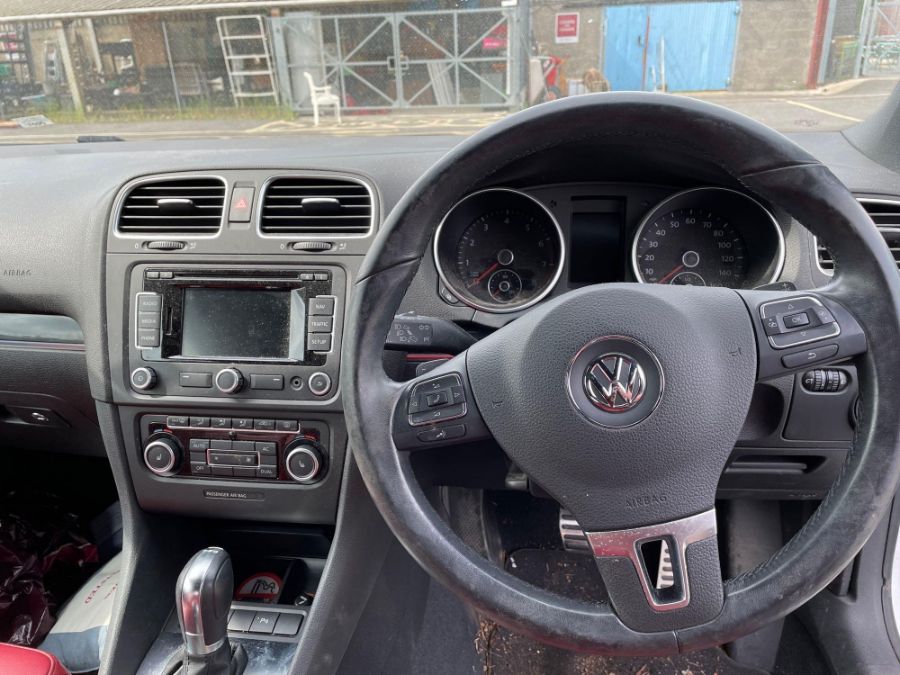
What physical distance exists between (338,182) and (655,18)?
989 millimetres

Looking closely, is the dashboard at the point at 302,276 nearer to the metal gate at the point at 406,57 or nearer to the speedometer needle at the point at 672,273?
the speedometer needle at the point at 672,273

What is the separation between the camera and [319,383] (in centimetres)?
154

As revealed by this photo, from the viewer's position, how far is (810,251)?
1.49 metres

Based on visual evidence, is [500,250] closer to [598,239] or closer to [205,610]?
[598,239]

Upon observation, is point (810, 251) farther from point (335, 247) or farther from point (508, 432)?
point (335, 247)

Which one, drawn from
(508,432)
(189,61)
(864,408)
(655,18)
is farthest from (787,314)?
(189,61)

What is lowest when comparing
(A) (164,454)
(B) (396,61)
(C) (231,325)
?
(A) (164,454)

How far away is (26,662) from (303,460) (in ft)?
2.07

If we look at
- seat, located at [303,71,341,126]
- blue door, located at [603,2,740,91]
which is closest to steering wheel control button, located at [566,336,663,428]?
blue door, located at [603,2,740,91]

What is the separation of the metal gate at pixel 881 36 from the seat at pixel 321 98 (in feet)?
4.60

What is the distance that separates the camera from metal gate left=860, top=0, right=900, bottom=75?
1.71 m

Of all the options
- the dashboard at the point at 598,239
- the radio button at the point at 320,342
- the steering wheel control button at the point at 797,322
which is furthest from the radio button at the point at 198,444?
the steering wheel control button at the point at 797,322

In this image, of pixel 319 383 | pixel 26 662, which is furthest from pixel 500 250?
pixel 26 662

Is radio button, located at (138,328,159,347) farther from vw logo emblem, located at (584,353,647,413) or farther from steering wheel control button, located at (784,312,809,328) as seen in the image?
steering wheel control button, located at (784,312,809,328)
